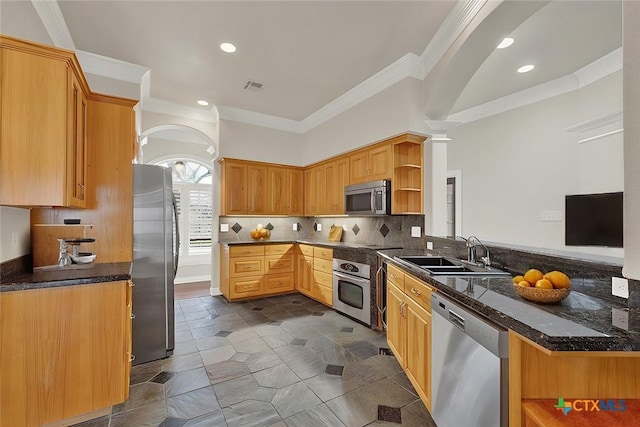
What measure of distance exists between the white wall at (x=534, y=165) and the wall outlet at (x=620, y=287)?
262cm

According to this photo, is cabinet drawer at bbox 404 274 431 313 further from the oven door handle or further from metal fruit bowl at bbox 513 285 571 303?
the oven door handle

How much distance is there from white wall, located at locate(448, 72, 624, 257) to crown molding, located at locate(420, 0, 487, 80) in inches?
83.6

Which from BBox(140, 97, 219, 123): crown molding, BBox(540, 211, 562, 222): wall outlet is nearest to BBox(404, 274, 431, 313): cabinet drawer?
BBox(540, 211, 562, 222): wall outlet

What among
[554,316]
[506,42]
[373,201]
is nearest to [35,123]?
[554,316]

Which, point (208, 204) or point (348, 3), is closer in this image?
point (348, 3)

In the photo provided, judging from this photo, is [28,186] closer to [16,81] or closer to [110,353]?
[16,81]

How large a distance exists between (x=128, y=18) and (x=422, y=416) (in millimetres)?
3899

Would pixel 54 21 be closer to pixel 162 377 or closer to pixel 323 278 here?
pixel 162 377

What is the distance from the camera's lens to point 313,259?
14.0 feet

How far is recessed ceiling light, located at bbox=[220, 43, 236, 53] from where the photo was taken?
2.87 m

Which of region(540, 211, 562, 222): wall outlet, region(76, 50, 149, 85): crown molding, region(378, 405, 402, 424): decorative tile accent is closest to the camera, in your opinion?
region(378, 405, 402, 424): decorative tile accent

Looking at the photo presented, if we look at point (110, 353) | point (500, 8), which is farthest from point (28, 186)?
point (500, 8)

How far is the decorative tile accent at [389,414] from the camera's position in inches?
70.5

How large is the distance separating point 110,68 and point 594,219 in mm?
5845
